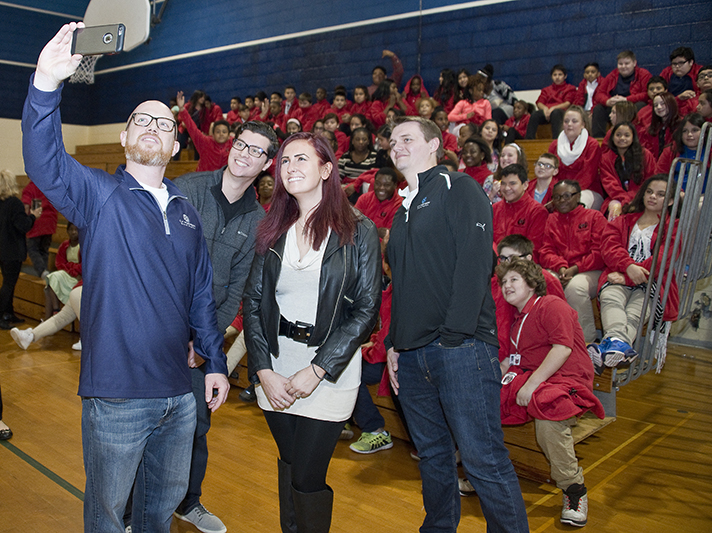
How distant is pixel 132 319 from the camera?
1431 mm

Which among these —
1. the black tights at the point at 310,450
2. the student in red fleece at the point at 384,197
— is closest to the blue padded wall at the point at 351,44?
the student in red fleece at the point at 384,197

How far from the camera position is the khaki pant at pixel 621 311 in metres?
3.25

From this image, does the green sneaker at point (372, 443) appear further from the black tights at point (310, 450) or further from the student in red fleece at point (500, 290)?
the black tights at point (310, 450)

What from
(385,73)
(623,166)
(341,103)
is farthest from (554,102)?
(341,103)

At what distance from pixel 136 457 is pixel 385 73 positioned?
8.15 metres

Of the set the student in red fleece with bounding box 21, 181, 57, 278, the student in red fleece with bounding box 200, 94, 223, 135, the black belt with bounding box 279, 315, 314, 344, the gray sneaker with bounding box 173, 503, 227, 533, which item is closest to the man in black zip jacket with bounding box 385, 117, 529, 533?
the black belt with bounding box 279, 315, 314, 344

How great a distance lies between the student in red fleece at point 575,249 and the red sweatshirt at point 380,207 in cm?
119

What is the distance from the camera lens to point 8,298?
5.91 meters

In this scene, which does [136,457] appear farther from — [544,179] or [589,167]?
[589,167]

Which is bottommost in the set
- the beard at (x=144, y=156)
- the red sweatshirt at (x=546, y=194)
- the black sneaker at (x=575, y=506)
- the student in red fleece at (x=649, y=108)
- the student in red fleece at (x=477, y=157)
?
the black sneaker at (x=575, y=506)

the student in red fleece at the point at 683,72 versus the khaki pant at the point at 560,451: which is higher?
the student in red fleece at the point at 683,72

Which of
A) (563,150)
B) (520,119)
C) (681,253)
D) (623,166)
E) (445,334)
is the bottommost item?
(445,334)

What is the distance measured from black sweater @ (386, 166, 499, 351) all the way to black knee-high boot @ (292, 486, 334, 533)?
0.51 meters

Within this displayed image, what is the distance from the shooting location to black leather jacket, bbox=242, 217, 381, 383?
1706 millimetres
